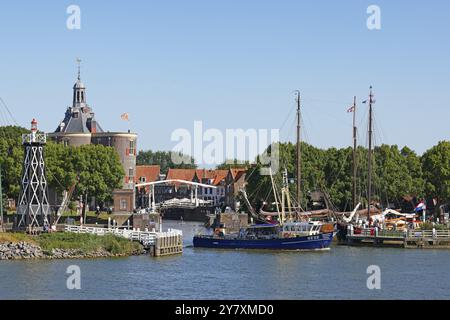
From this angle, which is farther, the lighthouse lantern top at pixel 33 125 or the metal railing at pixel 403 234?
the metal railing at pixel 403 234

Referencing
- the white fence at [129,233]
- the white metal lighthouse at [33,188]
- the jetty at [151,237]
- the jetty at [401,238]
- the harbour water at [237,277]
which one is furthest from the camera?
the jetty at [401,238]

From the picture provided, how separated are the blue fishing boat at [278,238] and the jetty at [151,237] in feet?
25.2

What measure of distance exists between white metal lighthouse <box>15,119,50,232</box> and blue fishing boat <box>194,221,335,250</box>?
16219 millimetres

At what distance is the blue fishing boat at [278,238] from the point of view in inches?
3420

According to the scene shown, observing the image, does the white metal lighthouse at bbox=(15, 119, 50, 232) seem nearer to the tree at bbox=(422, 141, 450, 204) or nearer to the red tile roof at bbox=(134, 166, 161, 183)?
the tree at bbox=(422, 141, 450, 204)

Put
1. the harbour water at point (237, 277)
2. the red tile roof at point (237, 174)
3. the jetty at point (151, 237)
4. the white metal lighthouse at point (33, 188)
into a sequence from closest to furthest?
the harbour water at point (237, 277), the jetty at point (151, 237), the white metal lighthouse at point (33, 188), the red tile roof at point (237, 174)

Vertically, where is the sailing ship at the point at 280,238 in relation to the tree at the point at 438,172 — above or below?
below

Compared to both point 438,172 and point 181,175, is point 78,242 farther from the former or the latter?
point 181,175

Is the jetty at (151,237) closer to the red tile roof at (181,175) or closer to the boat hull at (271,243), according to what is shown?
the boat hull at (271,243)

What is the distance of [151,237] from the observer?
269 feet

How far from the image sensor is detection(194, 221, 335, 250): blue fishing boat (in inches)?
3420

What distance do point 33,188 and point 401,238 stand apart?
117ft

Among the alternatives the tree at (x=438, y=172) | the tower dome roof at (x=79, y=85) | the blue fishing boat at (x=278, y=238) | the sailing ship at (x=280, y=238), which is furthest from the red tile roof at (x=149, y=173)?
the blue fishing boat at (x=278, y=238)
